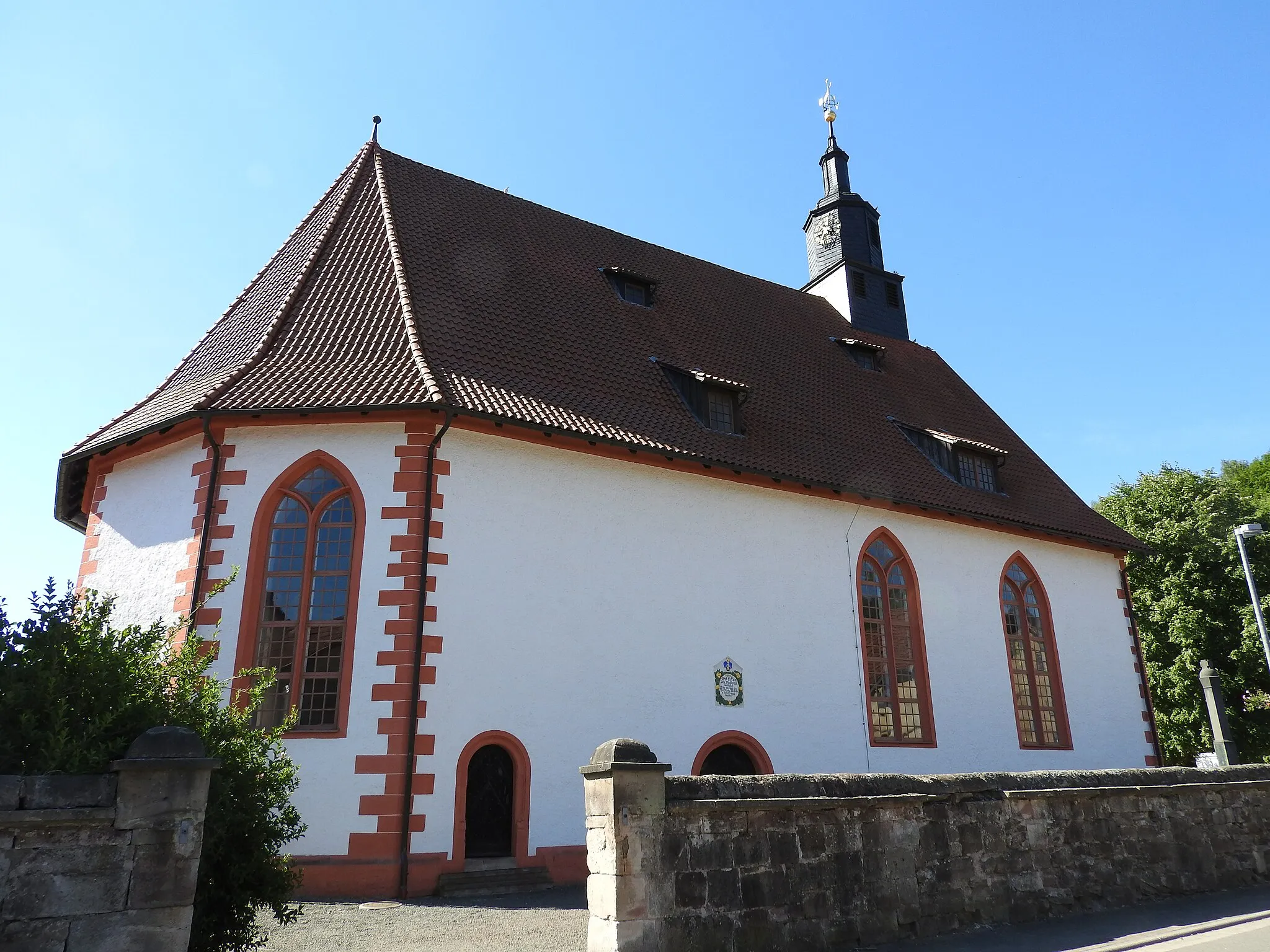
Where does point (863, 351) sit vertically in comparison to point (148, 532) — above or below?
above

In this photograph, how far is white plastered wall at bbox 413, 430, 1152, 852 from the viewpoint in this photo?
10.2m

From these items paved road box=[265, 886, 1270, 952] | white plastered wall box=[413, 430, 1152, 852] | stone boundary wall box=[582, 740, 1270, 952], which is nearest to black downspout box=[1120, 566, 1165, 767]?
white plastered wall box=[413, 430, 1152, 852]

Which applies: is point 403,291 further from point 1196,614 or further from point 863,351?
point 1196,614

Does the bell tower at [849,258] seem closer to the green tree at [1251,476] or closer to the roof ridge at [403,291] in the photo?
the roof ridge at [403,291]

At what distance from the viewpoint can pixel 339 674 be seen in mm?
9750

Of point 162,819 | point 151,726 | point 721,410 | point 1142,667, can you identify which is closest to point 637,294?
point 721,410

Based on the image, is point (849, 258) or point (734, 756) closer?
point (734, 756)

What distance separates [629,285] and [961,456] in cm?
658

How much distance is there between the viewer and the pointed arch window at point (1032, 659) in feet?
49.5

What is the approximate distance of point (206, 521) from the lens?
10.4 metres

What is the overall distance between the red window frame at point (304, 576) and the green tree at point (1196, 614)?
20.7 metres

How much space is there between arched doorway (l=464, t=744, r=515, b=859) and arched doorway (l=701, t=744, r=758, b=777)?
2.66 meters

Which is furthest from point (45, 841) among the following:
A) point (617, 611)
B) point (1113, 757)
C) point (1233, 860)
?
point (1113, 757)

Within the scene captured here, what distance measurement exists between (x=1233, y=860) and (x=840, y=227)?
15320 millimetres
